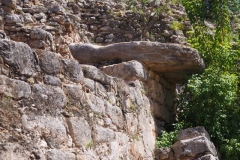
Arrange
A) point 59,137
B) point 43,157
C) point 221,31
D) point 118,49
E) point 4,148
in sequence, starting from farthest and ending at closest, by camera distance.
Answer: point 221,31, point 118,49, point 59,137, point 43,157, point 4,148

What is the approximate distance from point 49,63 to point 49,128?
0.55 meters

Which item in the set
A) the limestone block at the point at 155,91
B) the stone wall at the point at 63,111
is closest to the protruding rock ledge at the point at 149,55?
the limestone block at the point at 155,91

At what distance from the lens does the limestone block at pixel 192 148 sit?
5324 millimetres

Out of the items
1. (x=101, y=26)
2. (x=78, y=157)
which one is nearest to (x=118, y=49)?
(x=78, y=157)

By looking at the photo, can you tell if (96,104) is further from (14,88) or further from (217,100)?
(217,100)

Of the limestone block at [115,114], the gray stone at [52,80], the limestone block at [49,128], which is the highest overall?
the gray stone at [52,80]

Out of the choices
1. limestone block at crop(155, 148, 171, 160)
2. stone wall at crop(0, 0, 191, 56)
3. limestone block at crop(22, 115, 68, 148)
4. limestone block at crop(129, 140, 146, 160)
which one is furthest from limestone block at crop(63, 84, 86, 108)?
stone wall at crop(0, 0, 191, 56)

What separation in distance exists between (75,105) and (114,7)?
9.76 meters

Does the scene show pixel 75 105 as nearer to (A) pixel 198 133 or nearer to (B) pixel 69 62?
(B) pixel 69 62

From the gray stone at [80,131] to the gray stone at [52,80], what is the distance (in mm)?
322

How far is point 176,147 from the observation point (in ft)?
18.0

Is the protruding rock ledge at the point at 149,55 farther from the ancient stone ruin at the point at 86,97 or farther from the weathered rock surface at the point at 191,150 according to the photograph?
the weathered rock surface at the point at 191,150

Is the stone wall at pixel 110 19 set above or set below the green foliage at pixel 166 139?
below

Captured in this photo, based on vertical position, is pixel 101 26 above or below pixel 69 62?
below
